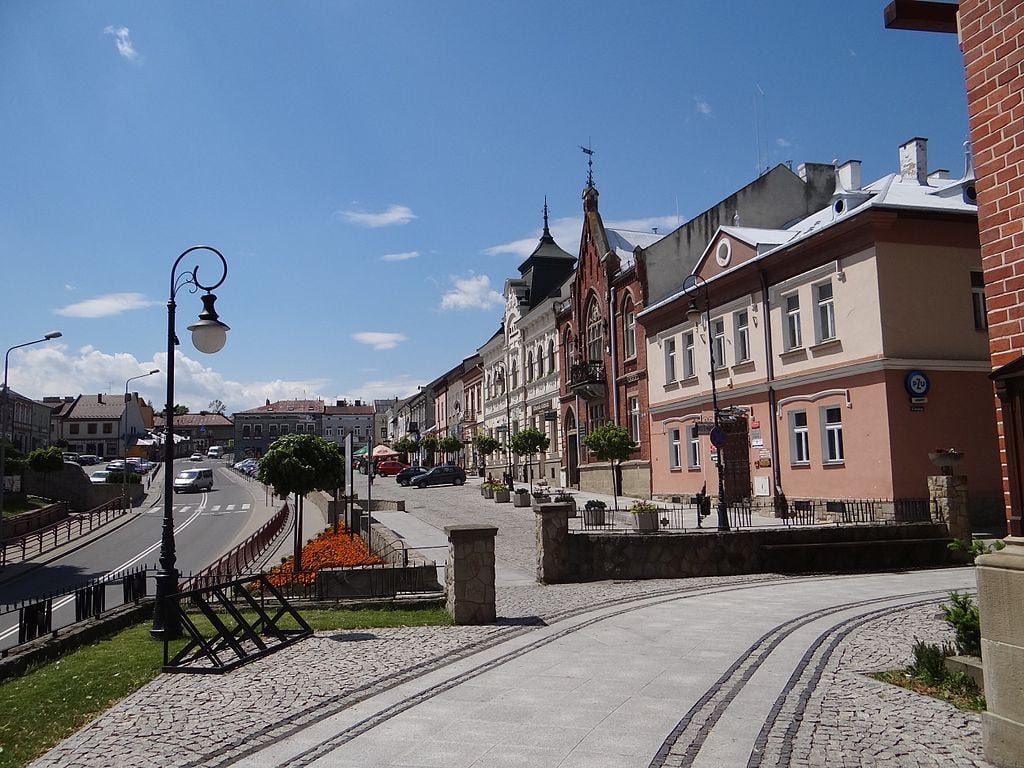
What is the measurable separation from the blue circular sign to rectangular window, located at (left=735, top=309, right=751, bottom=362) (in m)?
6.96

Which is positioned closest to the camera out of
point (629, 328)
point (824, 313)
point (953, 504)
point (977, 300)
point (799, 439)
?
point (953, 504)

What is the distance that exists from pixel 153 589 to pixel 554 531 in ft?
32.7

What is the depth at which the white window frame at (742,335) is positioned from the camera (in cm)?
2800

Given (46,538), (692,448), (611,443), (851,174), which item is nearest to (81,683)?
(611,443)

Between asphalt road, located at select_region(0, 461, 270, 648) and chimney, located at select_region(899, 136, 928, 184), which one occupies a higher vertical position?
chimney, located at select_region(899, 136, 928, 184)

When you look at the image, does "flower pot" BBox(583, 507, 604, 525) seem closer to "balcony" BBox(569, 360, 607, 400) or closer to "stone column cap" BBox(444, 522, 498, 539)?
"stone column cap" BBox(444, 522, 498, 539)

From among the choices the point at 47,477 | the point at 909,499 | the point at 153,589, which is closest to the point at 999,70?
the point at 909,499

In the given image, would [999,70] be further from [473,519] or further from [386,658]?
[473,519]

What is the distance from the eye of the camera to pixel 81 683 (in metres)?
8.25

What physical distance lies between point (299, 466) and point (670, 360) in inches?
794

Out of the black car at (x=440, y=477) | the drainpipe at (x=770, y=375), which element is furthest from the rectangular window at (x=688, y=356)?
the black car at (x=440, y=477)

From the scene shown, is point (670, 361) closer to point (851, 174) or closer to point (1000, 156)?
point (851, 174)

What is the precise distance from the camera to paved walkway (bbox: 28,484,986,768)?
576 cm

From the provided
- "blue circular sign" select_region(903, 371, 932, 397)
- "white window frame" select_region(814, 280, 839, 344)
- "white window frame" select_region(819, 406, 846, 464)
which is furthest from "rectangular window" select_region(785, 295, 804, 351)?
"blue circular sign" select_region(903, 371, 932, 397)
